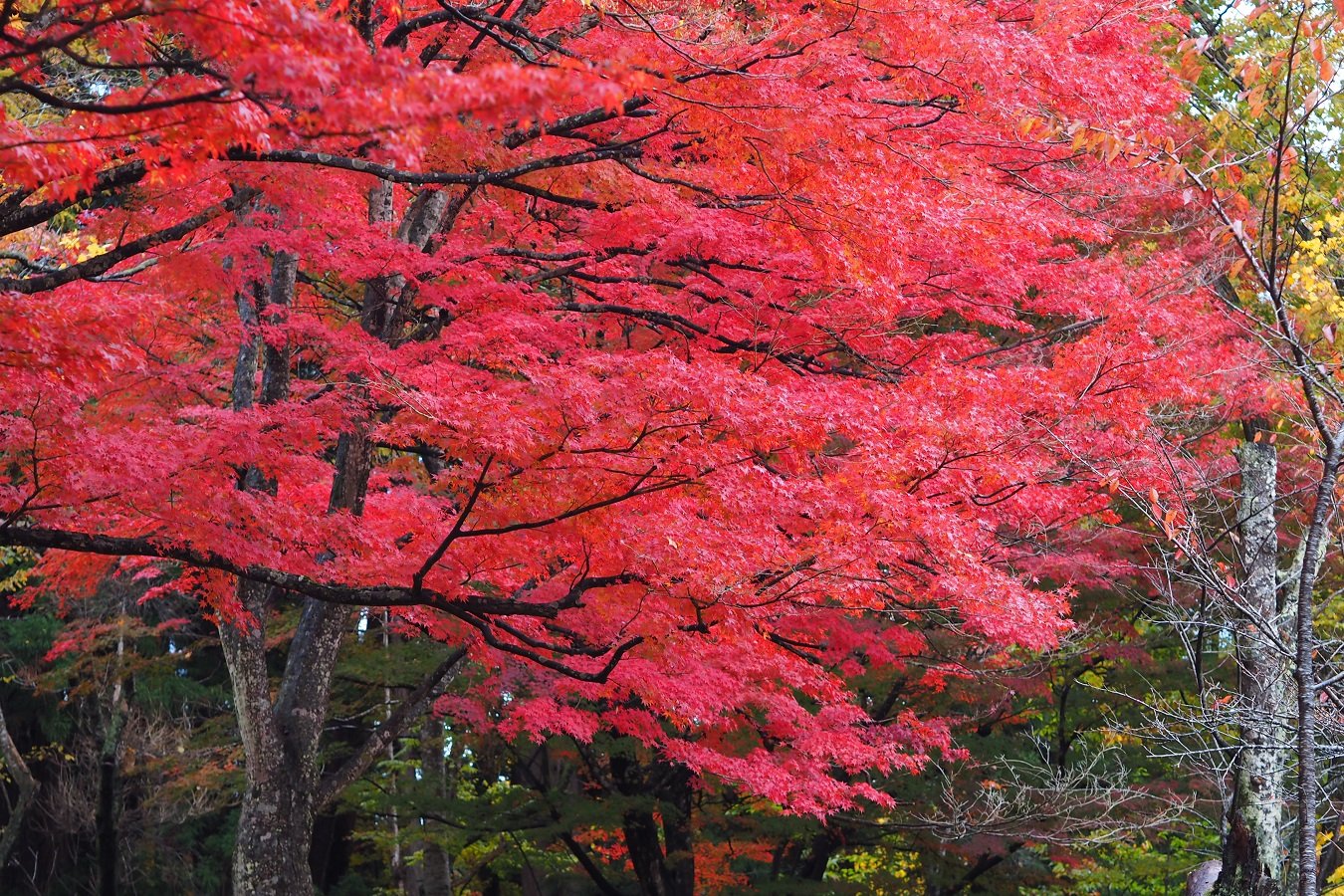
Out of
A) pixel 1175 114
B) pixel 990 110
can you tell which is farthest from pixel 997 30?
pixel 1175 114

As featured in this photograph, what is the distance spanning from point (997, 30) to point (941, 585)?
150 inches

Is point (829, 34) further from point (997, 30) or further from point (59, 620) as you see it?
point (59, 620)

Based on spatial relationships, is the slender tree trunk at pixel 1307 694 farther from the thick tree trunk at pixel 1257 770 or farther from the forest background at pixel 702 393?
the thick tree trunk at pixel 1257 770

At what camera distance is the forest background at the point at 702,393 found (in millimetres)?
5051

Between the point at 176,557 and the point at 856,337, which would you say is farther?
the point at 856,337

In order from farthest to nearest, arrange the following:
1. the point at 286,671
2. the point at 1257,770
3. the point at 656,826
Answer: the point at 656,826
the point at 1257,770
the point at 286,671

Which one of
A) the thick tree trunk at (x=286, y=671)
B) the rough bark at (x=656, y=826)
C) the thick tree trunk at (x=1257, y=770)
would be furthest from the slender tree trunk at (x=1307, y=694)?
the rough bark at (x=656, y=826)

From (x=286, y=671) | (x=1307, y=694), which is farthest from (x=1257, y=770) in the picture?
(x=286, y=671)

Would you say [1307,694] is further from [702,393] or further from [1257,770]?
[1257,770]

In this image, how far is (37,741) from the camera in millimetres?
21250

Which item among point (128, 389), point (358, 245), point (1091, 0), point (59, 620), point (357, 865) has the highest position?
point (1091, 0)

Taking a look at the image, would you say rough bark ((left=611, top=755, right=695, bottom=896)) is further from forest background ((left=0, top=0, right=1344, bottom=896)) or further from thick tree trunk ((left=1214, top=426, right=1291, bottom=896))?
thick tree trunk ((left=1214, top=426, right=1291, bottom=896))

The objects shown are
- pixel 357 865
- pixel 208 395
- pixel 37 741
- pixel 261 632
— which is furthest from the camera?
pixel 357 865

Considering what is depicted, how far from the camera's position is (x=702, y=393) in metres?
6.41
